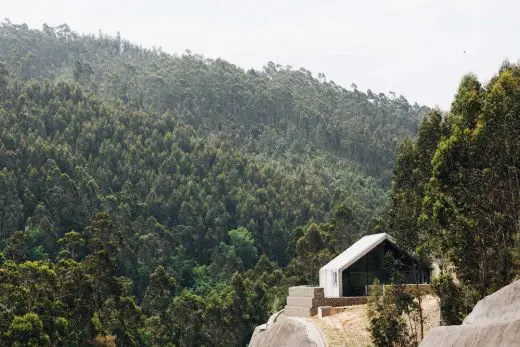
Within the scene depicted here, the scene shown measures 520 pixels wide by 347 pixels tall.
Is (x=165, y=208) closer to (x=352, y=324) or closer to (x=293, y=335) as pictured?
(x=293, y=335)

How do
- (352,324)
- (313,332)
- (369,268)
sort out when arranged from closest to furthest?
(313,332)
(352,324)
(369,268)

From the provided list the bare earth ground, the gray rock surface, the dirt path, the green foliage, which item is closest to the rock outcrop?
the green foliage

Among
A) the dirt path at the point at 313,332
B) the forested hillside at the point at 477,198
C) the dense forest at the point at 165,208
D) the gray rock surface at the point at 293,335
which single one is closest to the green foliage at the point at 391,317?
the forested hillside at the point at 477,198

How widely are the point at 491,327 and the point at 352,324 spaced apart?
1628 cm

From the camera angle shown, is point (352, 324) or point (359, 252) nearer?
point (352, 324)

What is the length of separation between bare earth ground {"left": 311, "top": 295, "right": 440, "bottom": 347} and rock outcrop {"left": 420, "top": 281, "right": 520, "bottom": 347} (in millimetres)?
8981

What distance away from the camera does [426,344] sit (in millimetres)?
27531

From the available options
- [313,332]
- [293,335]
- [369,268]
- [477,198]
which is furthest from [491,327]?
[369,268]

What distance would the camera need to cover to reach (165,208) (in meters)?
120

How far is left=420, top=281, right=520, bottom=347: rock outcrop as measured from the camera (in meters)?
22.6

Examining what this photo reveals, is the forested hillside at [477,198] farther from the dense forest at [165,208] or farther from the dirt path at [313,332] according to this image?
the dense forest at [165,208]

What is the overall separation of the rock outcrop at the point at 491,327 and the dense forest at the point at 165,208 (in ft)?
68.1

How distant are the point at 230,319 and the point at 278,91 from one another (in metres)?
124

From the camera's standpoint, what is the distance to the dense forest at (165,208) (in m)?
68.5
